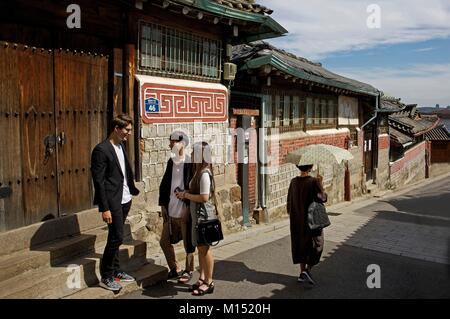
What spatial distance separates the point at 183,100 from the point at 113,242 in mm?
3498

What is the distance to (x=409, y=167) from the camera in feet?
96.9

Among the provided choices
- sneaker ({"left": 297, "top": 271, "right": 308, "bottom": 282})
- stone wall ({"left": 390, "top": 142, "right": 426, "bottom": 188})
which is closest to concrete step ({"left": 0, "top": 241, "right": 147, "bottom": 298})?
sneaker ({"left": 297, "top": 271, "right": 308, "bottom": 282})

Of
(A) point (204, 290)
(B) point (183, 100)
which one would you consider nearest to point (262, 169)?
(B) point (183, 100)

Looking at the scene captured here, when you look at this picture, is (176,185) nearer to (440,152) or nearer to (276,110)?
(276,110)

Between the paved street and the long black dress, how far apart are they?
1.53 ft

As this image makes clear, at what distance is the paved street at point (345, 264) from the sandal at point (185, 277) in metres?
0.08

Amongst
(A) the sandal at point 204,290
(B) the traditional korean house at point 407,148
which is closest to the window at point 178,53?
(A) the sandal at point 204,290

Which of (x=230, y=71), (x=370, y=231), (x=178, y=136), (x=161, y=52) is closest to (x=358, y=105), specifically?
(x=370, y=231)

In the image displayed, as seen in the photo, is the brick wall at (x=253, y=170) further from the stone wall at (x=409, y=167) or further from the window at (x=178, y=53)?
the stone wall at (x=409, y=167)

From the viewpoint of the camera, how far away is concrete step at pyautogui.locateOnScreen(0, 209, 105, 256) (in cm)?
516

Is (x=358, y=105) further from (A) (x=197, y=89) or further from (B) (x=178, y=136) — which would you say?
(B) (x=178, y=136)

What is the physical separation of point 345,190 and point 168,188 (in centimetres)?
1330

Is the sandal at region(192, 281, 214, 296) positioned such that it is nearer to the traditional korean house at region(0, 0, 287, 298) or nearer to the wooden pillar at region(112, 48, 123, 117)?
the traditional korean house at region(0, 0, 287, 298)

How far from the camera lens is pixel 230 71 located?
905cm
